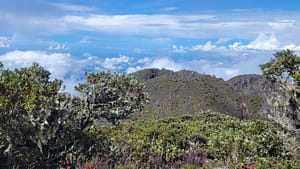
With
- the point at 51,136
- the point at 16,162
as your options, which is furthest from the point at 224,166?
the point at 16,162

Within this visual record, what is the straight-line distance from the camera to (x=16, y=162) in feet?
36.6

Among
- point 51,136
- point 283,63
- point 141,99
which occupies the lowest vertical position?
point 51,136

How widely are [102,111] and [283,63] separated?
19.2ft

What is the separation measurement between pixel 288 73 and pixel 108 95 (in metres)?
5.74

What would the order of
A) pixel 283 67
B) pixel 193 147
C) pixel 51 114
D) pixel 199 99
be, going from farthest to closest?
pixel 199 99, pixel 193 147, pixel 283 67, pixel 51 114

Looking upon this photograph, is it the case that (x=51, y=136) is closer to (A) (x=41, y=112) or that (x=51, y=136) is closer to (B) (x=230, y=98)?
(A) (x=41, y=112)

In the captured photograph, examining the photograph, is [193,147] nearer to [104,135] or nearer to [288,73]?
[104,135]

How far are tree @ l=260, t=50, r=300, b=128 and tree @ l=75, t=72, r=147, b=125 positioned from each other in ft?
14.5

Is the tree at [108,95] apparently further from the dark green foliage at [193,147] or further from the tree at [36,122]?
the dark green foliage at [193,147]

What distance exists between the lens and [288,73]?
44.9 feet

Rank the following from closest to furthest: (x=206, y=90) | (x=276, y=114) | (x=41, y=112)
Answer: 1. (x=41, y=112)
2. (x=276, y=114)
3. (x=206, y=90)

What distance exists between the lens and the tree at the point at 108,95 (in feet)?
42.1

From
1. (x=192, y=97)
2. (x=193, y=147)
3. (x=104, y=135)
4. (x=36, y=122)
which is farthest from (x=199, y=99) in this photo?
(x=36, y=122)

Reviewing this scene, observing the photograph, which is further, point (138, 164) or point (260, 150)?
point (260, 150)
